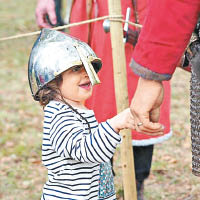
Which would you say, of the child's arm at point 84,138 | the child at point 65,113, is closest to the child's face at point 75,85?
the child at point 65,113

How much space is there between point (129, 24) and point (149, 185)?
1.62 m

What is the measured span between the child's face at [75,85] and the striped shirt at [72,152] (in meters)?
0.06

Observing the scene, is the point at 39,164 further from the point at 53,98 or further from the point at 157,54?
the point at 157,54

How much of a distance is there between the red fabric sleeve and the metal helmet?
673 mm

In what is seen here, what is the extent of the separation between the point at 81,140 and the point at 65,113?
7.2 inches

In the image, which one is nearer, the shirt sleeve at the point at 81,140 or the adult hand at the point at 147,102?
the adult hand at the point at 147,102

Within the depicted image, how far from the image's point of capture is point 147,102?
5.80 ft

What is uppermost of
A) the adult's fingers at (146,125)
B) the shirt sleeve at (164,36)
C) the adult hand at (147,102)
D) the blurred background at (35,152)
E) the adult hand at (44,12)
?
the adult hand at (44,12)

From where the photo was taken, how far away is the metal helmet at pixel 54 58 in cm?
244

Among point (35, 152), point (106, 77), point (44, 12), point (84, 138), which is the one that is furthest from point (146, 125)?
point (35, 152)

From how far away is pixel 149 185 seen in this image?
169 inches

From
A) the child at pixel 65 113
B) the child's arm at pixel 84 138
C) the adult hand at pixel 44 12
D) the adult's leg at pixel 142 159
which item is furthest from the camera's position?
the adult hand at pixel 44 12

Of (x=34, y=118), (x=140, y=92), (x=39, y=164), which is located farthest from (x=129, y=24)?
(x=34, y=118)

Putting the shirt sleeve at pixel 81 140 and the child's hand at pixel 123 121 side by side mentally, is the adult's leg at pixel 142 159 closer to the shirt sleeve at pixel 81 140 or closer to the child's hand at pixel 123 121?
the shirt sleeve at pixel 81 140
